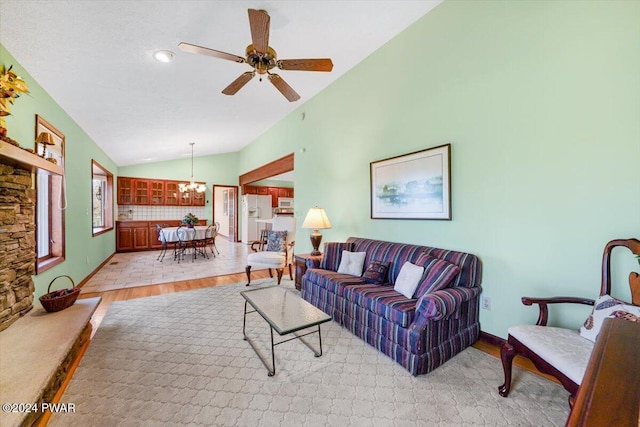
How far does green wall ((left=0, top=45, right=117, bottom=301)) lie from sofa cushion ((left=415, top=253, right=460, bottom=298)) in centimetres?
387

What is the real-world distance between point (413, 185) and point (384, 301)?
145 centimetres

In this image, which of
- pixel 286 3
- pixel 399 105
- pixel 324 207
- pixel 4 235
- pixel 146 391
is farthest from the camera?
pixel 324 207

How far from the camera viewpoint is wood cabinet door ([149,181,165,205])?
8219 millimetres

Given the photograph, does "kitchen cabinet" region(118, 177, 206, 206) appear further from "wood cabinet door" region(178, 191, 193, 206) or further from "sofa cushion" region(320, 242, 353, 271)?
"sofa cushion" region(320, 242, 353, 271)

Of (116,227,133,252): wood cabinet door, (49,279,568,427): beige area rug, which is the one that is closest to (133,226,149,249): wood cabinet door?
(116,227,133,252): wood cabinet door

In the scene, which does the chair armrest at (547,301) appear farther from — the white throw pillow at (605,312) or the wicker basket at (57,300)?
the wicker basket at (57,300)

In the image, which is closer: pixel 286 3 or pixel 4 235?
pixel 4 235

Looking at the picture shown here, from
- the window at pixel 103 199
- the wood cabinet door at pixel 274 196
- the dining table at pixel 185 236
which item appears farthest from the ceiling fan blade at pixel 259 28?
the wood cabinet door at pixel 274 196

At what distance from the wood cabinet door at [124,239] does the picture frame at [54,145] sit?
4719mm

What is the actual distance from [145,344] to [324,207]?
3157 mm

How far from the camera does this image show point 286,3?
2.43 metres

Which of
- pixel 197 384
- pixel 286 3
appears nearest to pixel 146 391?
pixel 197 384

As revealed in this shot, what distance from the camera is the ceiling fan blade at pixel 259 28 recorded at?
71.3 inches

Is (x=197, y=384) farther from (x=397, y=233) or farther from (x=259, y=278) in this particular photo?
(x=259, y=278)
